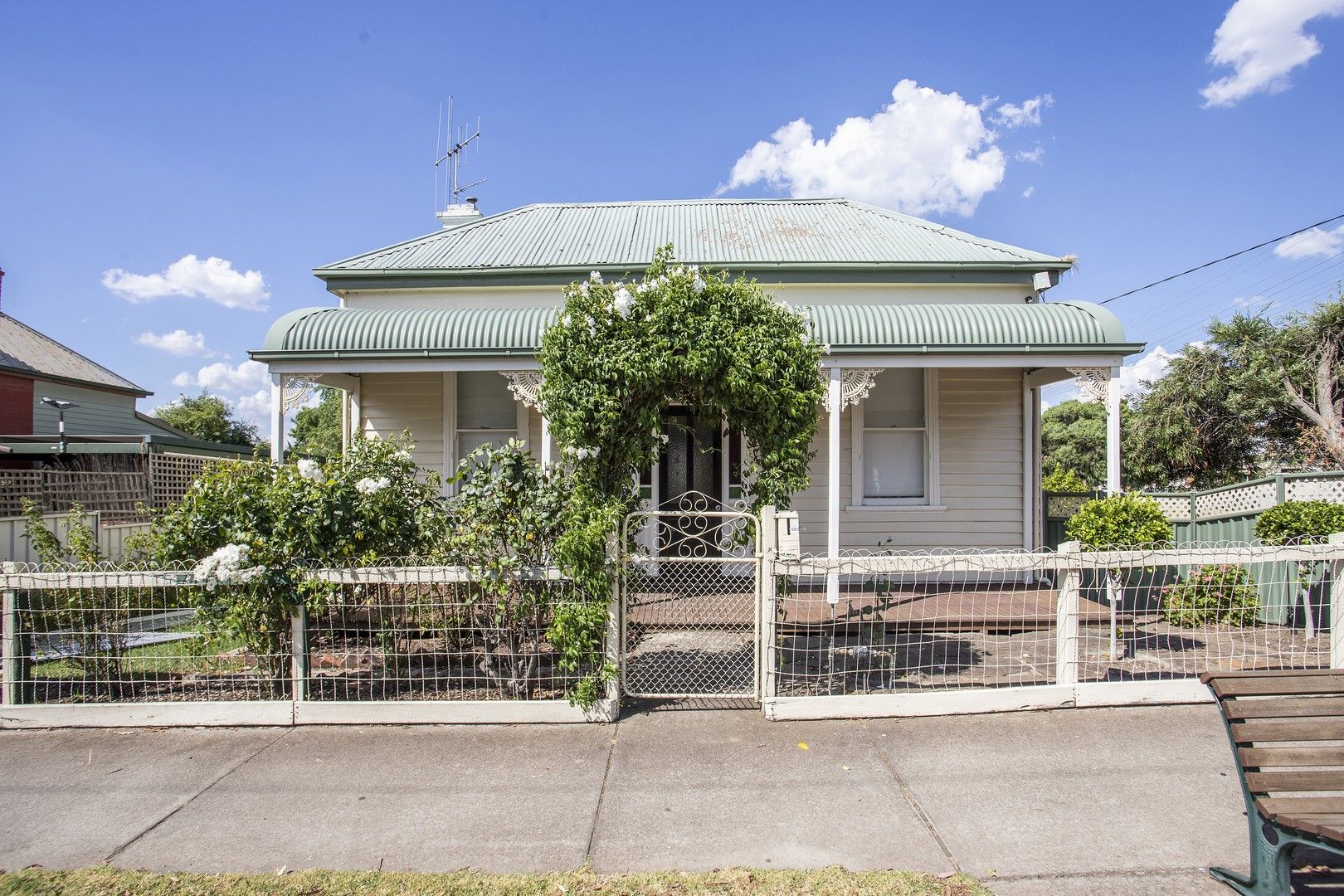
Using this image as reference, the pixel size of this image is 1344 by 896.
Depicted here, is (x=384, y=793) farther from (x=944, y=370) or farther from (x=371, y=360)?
(x=944, y=370)

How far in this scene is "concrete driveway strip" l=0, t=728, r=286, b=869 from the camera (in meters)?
3.77

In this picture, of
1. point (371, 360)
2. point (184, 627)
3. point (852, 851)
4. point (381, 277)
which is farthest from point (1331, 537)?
point (381, 277)

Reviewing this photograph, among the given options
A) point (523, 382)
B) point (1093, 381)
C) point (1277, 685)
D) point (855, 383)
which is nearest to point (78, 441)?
point (523, 382)

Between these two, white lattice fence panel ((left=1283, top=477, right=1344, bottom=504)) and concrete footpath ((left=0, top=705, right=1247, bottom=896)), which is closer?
concrete footpath ((left=0, top=705, right=1247, bottom=896))

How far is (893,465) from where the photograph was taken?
10.4m

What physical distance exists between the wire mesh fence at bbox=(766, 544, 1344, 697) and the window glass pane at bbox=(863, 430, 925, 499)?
→ 1200 millimetres

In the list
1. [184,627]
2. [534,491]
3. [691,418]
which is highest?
[691,418]

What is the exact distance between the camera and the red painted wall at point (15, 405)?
2045 centimetres

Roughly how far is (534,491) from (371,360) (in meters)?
4.65

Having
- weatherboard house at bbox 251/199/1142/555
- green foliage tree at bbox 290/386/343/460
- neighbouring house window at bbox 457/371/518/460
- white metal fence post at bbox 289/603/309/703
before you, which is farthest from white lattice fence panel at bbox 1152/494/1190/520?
green foliage tree at bbox 290/386/343/460

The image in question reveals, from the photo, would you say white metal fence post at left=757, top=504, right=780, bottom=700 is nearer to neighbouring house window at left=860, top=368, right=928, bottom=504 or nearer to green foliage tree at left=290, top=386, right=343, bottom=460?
neighbouring house window at left=860, top=368, right=928, bottom=504

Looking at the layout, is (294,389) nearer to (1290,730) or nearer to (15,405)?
(1290,730)

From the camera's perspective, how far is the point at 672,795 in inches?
165

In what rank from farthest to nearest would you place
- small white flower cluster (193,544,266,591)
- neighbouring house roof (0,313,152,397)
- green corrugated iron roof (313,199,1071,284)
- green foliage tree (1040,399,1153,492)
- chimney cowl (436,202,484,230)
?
green foliage tree (1040,399,1153,492) < neighbouring house roof (0,313,152,397) < chimney cowl (436,202,484,230) < green corrugated iron roof (313,199,1071,284) < small white flower cluster (193,544,266,591)
